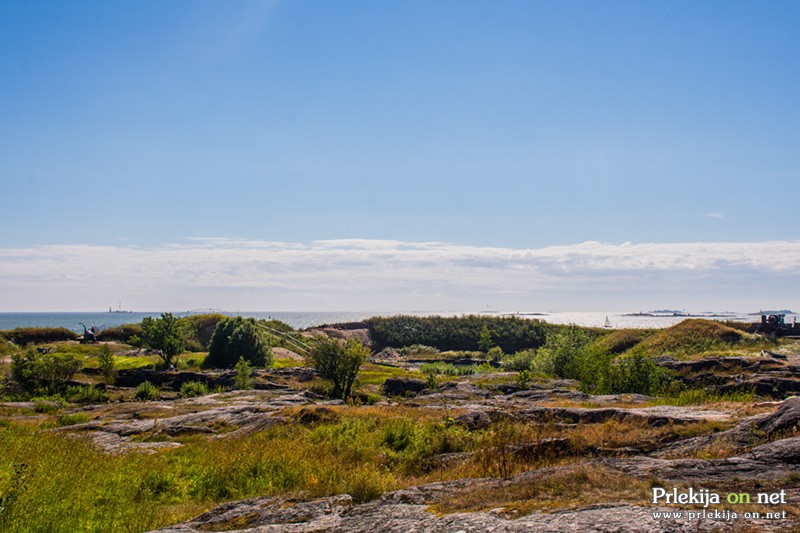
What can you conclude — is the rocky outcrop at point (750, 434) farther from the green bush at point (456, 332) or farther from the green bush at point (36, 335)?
the green bush at point (456, 332)

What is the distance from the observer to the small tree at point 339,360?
34750 millimetres

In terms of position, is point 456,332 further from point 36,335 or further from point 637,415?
point 637,415

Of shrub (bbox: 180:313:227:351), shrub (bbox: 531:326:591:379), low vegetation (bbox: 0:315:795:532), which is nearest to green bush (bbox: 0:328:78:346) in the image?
shrub (bbox: 180:313:227:351)

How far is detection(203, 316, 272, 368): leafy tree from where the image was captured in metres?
58.3

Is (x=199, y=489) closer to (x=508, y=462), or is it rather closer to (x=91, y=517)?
(x=91, y=517)

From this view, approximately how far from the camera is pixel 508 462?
1007 cm

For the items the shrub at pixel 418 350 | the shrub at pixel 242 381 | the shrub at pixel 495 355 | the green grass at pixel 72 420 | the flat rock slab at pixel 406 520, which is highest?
the flat rock slab at pixel 406 520

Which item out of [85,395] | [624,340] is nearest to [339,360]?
[85,395]

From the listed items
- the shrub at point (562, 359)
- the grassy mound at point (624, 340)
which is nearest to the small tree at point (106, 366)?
the shrub at point (562, 359)

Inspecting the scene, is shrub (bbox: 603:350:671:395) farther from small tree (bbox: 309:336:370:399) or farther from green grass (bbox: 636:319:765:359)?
green grass (bbox: 636:319:765:359)

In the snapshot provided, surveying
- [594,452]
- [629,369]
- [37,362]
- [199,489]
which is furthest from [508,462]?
[37,362]

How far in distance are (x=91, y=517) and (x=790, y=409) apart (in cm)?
1370

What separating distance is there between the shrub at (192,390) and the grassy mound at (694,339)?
47309 millimetres

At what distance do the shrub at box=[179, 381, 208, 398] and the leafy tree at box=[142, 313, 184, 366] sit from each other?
15102 mm
